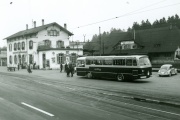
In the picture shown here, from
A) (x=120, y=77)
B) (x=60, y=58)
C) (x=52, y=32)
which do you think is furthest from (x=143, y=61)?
(x=52, y=32)

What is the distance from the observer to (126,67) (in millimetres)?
24344

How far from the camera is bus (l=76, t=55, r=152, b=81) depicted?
77.6ft

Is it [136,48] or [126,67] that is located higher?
[136,48]

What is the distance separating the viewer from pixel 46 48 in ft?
163

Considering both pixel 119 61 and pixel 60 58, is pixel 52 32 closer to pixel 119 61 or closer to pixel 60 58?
pixel 60 58

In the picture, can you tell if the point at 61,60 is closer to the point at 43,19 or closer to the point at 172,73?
the point at 43,19

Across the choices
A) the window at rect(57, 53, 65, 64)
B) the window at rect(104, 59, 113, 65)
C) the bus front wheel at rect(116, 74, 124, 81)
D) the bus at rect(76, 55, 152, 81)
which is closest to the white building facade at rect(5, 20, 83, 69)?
the window at rect(57, 53, 65, 64)

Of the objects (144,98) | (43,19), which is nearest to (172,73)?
(144,98)

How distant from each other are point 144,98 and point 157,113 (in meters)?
3.75

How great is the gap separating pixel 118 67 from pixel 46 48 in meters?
27.3

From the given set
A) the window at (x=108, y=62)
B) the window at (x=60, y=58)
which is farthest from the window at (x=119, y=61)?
the window at (x=60, y=58)

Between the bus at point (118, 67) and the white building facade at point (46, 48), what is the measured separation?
63.6 feet

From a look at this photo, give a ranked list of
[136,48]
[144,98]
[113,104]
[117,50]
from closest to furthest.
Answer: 1. [113,104]
2. [144,98]
3. [136,48]
4. [117,50]

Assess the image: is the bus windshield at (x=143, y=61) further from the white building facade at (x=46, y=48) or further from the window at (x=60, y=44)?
the window at (x=60, y=44)
